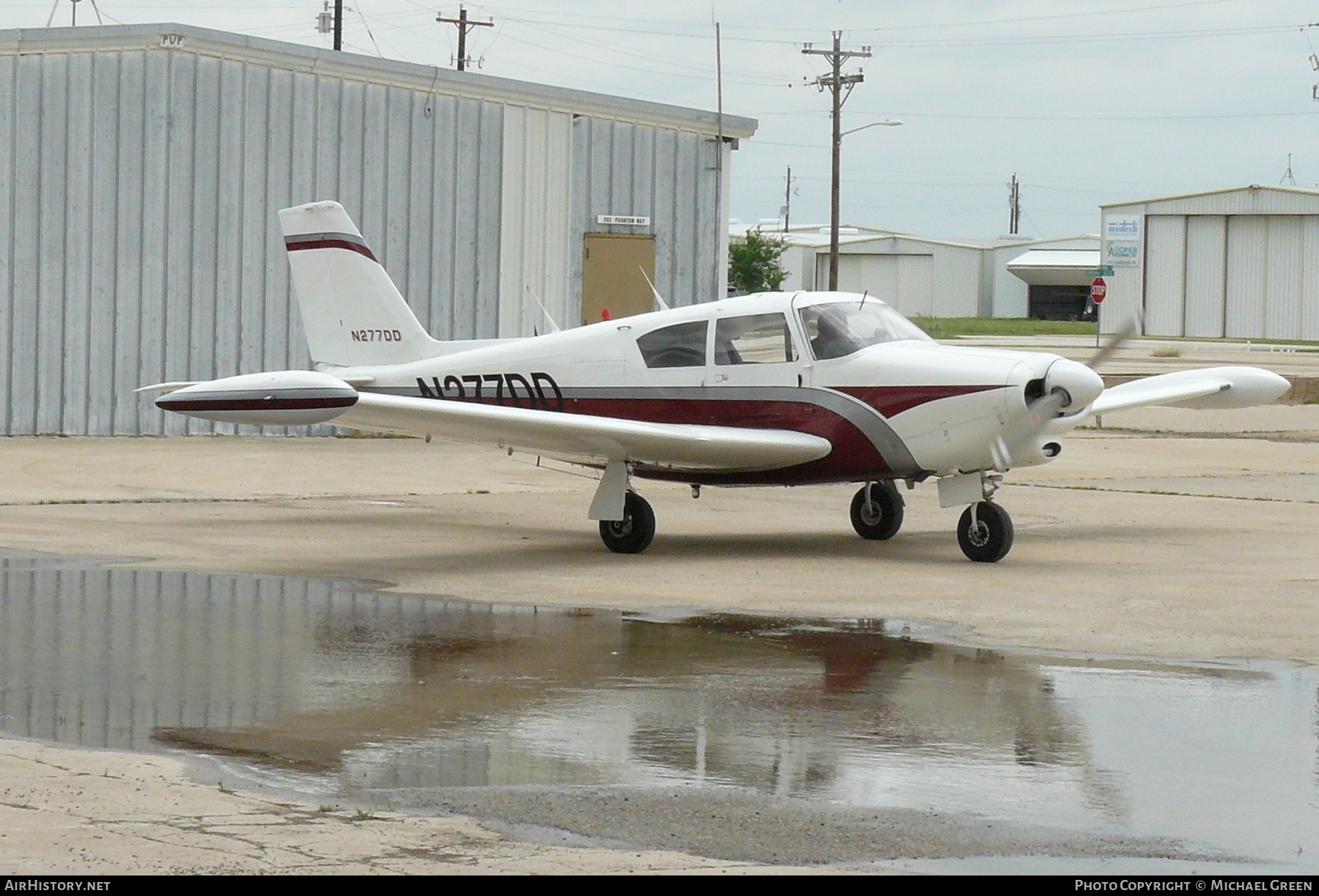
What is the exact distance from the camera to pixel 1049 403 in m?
11.6

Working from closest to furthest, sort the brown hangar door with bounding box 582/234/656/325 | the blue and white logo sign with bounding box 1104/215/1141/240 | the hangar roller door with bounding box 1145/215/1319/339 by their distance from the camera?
1. the brown hangar door with bounding box 582/234/656/325
2. the hangar roller door with bounding box 1145/215/1319/339
3. the blue and white logo sign with bounding box 1104/215/1141/240

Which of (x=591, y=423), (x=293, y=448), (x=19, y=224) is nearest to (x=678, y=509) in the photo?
(x=591, y=423)

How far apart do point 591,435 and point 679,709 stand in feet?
15.8

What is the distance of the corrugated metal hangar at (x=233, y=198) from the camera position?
20.5 meters

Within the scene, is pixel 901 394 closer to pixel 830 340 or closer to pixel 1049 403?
pixel 830 340

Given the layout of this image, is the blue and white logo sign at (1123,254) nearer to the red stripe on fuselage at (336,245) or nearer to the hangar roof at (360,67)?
the hangar roof at (360,67)

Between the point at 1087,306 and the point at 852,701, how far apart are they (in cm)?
10074

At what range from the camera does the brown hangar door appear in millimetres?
24594

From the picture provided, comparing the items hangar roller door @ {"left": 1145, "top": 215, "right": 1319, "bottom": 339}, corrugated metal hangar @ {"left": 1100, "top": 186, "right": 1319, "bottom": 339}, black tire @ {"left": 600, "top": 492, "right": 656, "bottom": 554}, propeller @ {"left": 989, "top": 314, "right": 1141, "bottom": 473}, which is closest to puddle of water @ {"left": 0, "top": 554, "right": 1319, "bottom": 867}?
black tire @ {"left": 600, "top": 492, "right": 656, "bottom": 554}

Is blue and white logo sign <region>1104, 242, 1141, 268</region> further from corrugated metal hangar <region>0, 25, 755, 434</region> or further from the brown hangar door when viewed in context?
corrugated metal hangar <region>0, 25, 755, 434</region>

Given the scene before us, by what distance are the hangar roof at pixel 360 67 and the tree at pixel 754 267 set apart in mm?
64752

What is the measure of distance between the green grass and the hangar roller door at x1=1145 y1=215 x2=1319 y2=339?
4.26 meters

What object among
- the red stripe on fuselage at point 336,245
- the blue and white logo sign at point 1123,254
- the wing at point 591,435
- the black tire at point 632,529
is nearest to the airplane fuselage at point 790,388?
the wing at point 591,435

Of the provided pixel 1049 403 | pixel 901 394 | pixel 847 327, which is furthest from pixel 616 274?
pixel 1049 403
